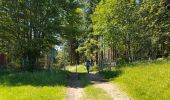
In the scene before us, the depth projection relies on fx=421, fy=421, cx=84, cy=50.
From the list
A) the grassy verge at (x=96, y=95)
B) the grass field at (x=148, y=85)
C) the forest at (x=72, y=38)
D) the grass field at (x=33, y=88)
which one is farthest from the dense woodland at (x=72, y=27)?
the grassy verge at (x=96, y=95)

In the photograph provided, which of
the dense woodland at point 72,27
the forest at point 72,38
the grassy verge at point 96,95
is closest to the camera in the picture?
the grassy verge at point 96,95

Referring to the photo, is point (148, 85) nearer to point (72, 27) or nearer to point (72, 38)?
point (72, 27)

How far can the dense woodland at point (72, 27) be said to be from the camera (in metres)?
42.2

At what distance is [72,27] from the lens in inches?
1778

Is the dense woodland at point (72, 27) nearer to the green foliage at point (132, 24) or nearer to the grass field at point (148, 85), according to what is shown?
the green foliage at point (132, 24)

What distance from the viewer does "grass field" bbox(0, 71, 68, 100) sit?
70.6 ft

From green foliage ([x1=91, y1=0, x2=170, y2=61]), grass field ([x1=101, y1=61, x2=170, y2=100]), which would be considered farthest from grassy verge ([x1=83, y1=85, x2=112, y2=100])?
green foliage ([x1=91, y1=0, x2=170, y2=61])

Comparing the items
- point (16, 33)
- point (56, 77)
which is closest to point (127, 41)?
point (16, 33)

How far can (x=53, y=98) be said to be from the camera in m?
20.8

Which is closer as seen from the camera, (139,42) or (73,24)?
(73,24)

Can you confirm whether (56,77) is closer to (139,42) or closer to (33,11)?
(33,11)

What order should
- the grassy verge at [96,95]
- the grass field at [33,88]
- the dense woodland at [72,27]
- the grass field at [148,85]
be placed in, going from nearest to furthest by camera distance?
the grass field at [148,85], the grassy verge at [96,95], the grass field at [33,88], the dense woodland at [72,27]

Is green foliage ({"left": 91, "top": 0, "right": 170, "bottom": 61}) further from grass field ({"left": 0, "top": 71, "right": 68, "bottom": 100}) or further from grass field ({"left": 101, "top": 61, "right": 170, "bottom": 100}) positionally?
grass field ({"left": 101, "top": 61, "right": 170, "bottom": 100})

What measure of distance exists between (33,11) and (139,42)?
15.7 m
